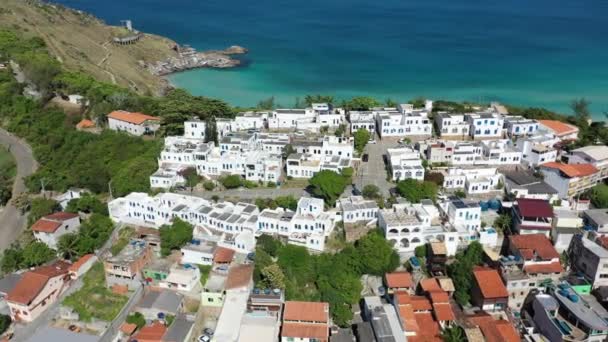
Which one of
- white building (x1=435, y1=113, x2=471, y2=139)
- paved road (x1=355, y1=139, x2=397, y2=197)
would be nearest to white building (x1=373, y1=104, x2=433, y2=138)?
white building (x1=435, y1=113, x2=471, y2=139)

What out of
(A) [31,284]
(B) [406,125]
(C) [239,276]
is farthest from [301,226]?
(B) [406,125]

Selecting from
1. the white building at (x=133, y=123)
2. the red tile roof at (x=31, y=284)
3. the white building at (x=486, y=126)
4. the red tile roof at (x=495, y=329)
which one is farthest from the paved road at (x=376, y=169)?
the red tile roof at (x=31, y=284)

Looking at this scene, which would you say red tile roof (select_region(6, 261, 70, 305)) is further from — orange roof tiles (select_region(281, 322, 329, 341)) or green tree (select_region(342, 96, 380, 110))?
green tree (select_region(342, 96, 380, 110))

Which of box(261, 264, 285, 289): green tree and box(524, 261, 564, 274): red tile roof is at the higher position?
box(524, 261, 564, 274): red tile roof

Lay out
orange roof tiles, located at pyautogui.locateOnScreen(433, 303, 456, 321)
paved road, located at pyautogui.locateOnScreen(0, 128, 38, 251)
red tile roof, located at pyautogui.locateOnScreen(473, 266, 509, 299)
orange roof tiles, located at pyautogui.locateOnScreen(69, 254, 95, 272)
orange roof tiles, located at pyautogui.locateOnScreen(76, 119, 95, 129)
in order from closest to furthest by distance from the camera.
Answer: orange roof tiles, located at pyautogui.locateOnScreen(433, 303, 456, 321) → red tile roof, located at pyautogui.locateOnScreen(473, 266, 509, 299) → orange roof tiles, located at pyautogui.locateOnScreen(69, 254, 95, 272) → paved road, located at pyautogui.locateOnScreen(0, 128, 38, 251) → orange roof tiles, located at pyautogui.locateOnScreen(76, 119, 95, 129)

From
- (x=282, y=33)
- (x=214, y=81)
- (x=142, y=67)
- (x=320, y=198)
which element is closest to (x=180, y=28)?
(x=282, y=33)

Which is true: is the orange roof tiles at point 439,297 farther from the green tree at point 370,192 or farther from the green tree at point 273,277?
the green tree at point 370,192
